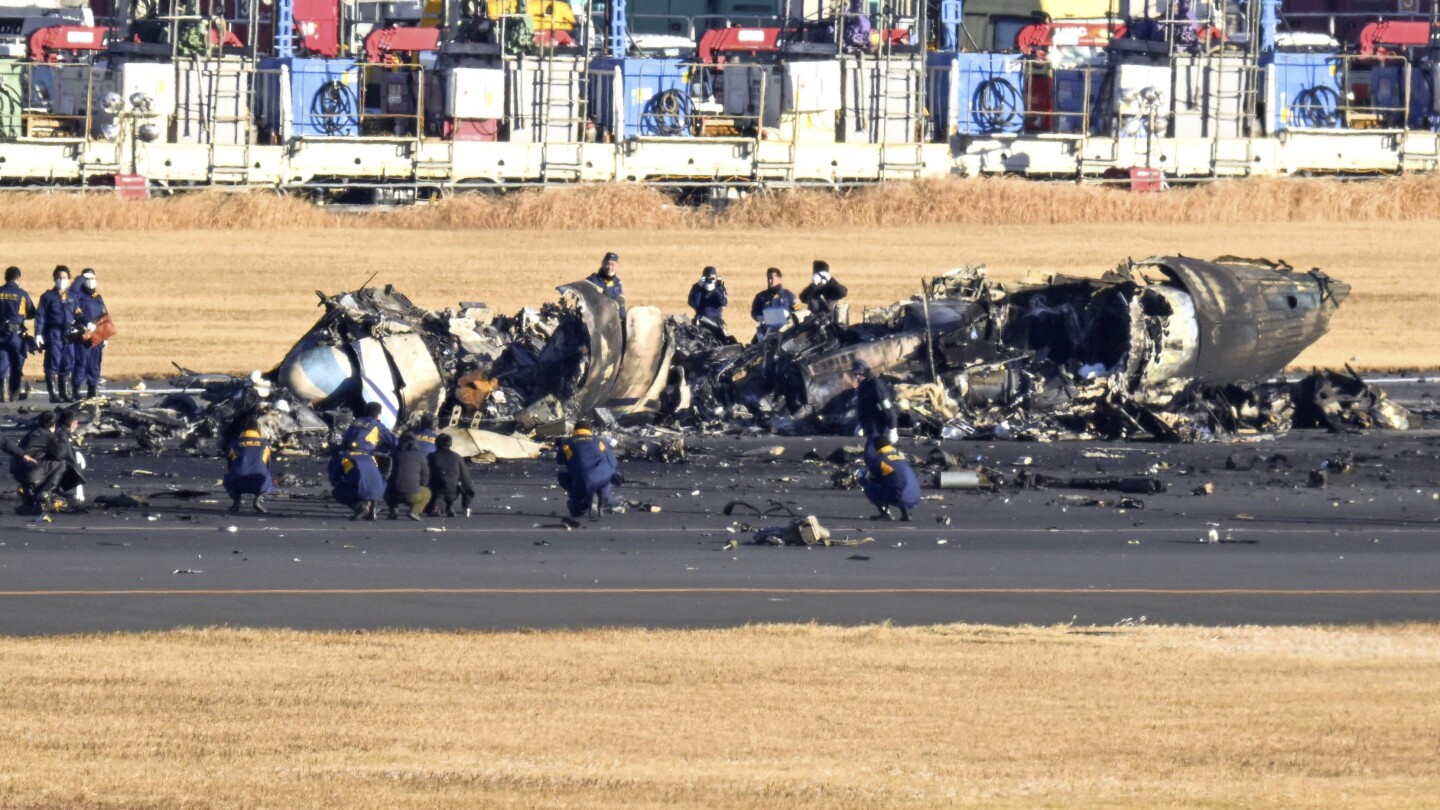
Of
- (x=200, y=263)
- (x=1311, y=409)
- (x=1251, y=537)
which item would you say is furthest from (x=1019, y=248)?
(x=1251, y=537)

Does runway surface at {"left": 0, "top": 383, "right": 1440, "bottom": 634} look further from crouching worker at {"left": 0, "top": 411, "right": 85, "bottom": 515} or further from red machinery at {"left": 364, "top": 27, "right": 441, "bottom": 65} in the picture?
red machinery at {"left": 364, "top": 27, "right": 441, "bottom": 65}

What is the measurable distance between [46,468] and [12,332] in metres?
8.79

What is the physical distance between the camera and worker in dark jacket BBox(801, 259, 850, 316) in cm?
2975

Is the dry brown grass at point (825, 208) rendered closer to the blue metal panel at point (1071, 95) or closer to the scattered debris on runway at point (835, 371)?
the blue metal panel at point (1071, 95)

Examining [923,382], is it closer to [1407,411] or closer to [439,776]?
[1407,411]

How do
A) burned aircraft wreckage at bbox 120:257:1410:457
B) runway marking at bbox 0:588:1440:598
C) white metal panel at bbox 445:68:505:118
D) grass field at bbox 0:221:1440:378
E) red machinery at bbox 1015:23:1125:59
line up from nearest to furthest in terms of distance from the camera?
runway marking at bbox 0:588:1440:598 < burned aircraft wreckage at bbox 120:257:1410:457 < grass field at bbox 0:221:1440:378 < white metal panel at bbox 445:68:505:118 < red machinery at bbox 1015:23:1125:59

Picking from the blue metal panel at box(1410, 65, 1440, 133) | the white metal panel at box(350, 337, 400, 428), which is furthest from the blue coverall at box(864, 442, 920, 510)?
the blue metal panel at box(1410, 65, 1440, 133)

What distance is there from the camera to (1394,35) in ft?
221

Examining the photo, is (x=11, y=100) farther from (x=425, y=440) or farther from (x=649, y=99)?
(x=425, y=440)

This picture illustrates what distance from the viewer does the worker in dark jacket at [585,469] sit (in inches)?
787

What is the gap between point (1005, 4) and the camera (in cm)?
6975

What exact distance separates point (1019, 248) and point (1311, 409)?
2318 cm

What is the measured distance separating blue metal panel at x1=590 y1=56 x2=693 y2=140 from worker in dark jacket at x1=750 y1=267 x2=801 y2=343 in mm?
28852

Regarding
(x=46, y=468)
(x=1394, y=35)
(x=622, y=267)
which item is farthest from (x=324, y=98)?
(x=46, y=468)
